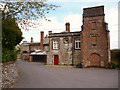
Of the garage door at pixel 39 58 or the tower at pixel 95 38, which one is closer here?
the tower at pixel 95 38

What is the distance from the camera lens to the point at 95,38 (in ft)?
125

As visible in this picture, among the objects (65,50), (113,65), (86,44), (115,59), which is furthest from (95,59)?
(65,50)

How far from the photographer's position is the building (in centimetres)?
3729

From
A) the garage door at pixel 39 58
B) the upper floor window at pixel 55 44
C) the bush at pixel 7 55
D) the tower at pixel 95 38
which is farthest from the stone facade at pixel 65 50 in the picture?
the bush at pixel 7 55

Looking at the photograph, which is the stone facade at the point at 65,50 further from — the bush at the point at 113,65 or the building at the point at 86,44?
the bush at the point at 113,65

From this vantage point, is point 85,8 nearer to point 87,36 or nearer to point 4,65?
point 87,36

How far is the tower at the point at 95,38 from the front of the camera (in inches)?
1460

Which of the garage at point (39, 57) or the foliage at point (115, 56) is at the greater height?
the foliage at point (115, 56)

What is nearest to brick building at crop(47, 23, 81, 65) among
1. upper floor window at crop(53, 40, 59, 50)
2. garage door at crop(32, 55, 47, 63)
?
upper floor window at crop(53, 40, 59, 50)

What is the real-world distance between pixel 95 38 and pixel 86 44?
198cm

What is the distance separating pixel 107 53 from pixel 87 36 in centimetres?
489

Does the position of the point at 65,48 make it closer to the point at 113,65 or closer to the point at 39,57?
the point at 113,65

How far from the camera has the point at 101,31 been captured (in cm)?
3759

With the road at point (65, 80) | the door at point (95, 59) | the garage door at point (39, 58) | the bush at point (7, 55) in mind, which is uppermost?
the bush at point (7, 55)
